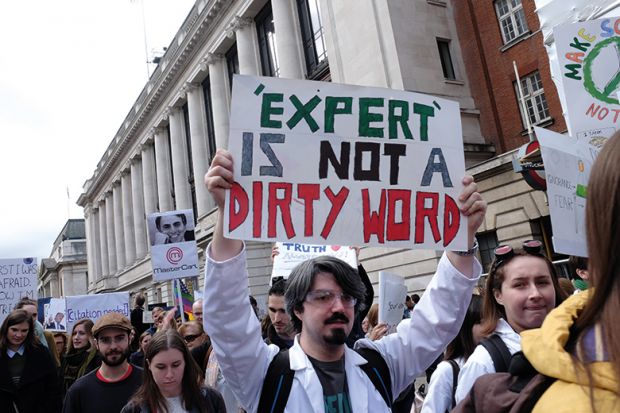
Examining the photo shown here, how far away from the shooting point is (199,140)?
3081cm

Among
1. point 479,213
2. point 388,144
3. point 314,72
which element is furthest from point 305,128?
point 314,72

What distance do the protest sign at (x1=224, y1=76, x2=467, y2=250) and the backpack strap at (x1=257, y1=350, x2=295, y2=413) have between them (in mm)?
539

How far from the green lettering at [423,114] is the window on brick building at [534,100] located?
48.4ft

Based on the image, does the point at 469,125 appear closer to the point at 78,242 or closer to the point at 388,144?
the point at 388,144

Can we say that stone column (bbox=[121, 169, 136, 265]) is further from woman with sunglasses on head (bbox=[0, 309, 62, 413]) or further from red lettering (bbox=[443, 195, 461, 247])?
red lettering (bbox=[443, 195, 461, 247])

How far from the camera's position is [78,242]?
74.8 metres

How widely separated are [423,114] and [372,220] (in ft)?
2.06

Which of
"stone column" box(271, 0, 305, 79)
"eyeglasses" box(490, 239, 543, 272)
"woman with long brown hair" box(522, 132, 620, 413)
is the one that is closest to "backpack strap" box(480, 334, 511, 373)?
"eyeglasses" box(490, 239, 543, 272)

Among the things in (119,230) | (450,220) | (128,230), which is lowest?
(450,220)

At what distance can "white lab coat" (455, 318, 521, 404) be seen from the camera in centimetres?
242

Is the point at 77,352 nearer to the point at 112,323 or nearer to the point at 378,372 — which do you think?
the point at 112,323

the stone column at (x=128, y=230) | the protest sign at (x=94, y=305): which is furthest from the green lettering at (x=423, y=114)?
the stone column at (x=128, y=230)

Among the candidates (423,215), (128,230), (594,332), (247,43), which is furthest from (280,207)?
(128,230)

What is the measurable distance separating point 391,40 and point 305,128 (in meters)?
14.8
